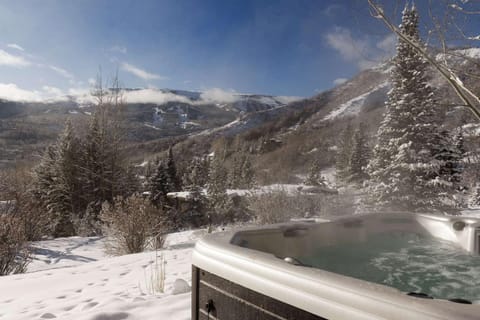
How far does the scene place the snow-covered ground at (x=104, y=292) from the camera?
211 centimetres

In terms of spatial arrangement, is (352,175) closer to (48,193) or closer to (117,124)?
(117,124)

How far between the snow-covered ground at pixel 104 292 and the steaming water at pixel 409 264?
1075mm

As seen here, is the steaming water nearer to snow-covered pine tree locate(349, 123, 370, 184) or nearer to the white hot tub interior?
the white hot tub interior

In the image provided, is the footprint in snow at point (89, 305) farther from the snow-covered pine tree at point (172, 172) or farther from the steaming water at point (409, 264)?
the snow-covered pine tree at point (172, 172)

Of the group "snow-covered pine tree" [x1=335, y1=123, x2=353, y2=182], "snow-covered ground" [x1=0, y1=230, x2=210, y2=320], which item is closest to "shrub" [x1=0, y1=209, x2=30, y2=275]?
"snow-covered ground" [x1=0, y1=230, x2=210, y2=320]

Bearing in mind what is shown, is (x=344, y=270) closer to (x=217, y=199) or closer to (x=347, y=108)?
(x=217, y=199)

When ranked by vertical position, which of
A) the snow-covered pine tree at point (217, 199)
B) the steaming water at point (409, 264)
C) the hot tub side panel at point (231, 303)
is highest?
the hot tub side panel at point (231, 303)

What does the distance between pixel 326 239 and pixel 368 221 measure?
707 mm

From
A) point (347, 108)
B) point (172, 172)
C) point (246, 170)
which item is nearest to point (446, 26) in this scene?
point (172, 172)

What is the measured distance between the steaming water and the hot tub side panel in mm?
1189

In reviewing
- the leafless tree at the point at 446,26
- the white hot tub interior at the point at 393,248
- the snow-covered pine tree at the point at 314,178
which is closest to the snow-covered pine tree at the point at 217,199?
the snow-covered pine tree at the point at 314,178

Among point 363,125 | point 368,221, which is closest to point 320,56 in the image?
point 368,221

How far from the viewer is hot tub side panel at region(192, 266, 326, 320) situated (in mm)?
1118

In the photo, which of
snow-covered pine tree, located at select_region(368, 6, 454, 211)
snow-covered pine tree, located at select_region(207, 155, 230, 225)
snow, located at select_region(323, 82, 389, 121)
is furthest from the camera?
snow, located at select_region(323, 82, 389, 121)
